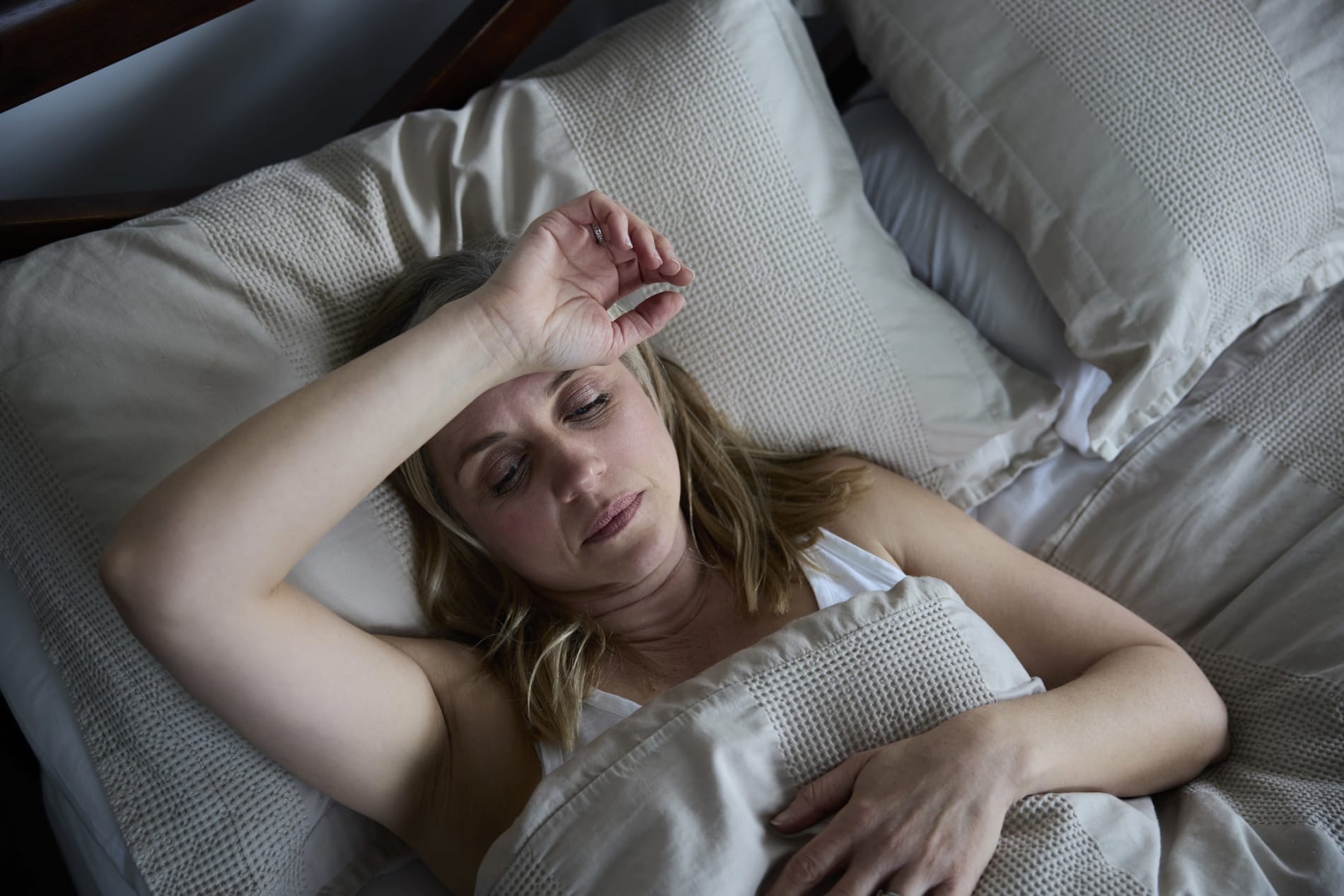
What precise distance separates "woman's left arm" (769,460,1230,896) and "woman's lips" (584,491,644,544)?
0.30m

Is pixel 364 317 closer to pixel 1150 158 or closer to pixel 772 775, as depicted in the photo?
pixel 772 775

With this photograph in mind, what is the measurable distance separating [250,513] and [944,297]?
3.23 feet

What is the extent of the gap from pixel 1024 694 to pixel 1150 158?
0.67m

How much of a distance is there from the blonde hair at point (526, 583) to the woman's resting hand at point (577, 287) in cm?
8

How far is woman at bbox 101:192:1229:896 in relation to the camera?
33.4 inches

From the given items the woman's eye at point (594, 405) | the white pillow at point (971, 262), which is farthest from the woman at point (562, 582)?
the white pillow at point (971, 262)

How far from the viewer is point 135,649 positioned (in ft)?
3.20

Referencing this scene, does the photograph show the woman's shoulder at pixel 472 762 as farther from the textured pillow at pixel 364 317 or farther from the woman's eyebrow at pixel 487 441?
the woman's eyebrow at pixel 487 441

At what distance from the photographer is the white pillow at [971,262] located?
138cm

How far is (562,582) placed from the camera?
1.09m

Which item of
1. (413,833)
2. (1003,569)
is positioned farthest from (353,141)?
(1003,569)

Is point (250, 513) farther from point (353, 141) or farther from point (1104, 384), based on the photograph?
point (1104, 384)

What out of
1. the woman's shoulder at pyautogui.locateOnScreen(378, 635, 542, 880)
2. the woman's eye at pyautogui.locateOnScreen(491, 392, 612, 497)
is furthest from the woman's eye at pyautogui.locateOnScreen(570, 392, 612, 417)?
the woman's shoulder at pyautogui.locateOnScreen(378, 635, 542, 880)

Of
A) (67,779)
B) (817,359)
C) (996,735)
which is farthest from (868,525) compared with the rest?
(67,779)
